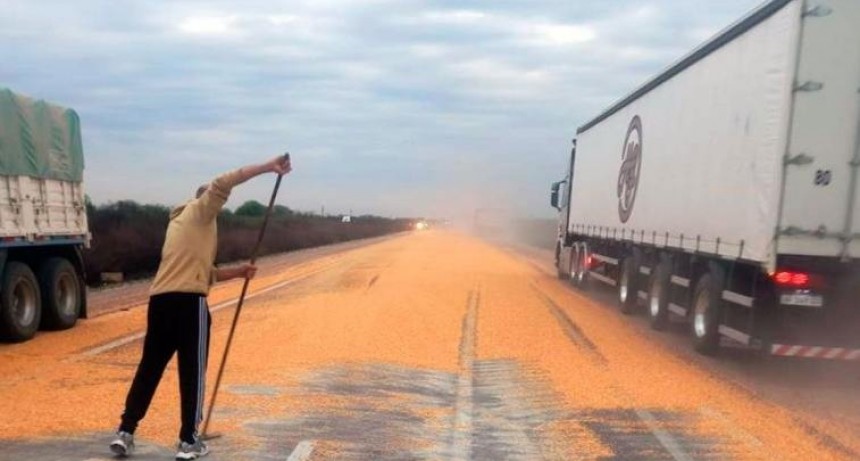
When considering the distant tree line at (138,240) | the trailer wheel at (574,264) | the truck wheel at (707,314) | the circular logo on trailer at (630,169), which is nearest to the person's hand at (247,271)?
the truck wheel at (707,314)

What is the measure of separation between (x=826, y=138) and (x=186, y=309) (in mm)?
7218

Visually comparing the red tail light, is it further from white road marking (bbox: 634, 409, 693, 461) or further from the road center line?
the road center line

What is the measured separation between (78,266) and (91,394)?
20.1 ft

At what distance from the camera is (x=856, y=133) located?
10.0 metres

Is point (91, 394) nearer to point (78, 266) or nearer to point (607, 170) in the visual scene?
point (78, 266)

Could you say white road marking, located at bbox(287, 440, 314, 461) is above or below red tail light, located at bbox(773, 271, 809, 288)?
below

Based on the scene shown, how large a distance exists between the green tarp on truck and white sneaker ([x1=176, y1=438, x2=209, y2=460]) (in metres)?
6.76

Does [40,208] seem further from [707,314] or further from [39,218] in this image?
[707,314]

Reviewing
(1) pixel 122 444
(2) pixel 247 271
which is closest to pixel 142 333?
(2) pixel 247 271

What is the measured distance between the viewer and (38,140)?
12.7 metres

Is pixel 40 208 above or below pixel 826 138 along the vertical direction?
below

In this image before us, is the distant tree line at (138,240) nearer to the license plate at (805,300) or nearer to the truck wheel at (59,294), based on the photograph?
the truck wheel at (59,294)

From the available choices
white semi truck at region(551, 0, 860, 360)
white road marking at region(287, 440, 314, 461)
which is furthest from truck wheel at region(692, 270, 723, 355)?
white road marking at region(287, 440, 314, 461)

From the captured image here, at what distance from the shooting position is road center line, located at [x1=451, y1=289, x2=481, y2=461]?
6973 mm
